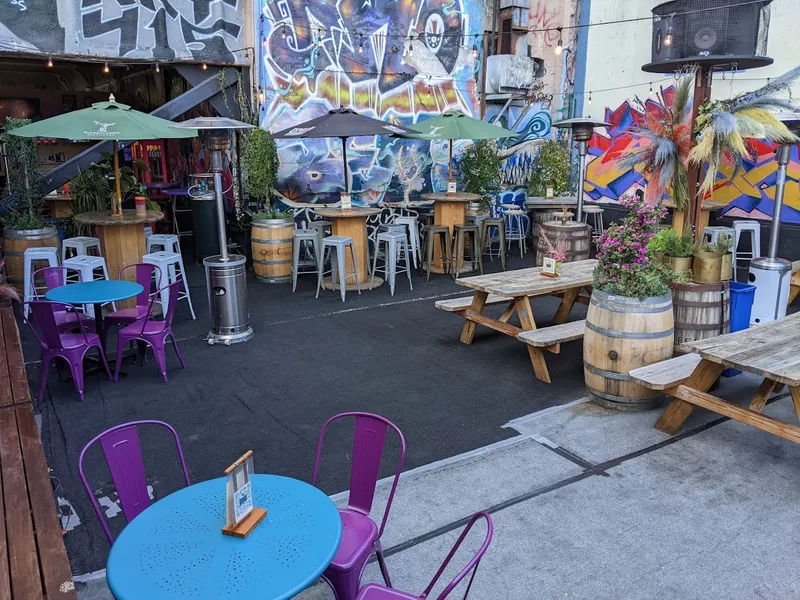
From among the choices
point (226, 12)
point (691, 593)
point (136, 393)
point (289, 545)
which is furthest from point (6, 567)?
point (226, 12)

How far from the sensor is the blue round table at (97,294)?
196 inches

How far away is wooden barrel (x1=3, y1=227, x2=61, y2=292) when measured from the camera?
751cm

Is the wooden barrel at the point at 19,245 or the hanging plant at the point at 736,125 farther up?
the hanging plant at the point at 736,125

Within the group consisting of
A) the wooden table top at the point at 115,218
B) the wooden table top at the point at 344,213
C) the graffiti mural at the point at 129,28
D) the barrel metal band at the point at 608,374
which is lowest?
the barrel metal band at the point at 608,374

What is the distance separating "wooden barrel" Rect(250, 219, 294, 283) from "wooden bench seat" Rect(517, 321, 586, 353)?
4.40 m

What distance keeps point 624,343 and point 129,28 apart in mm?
→ 7610

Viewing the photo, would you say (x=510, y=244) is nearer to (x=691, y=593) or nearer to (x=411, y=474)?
(x=411, y=474)

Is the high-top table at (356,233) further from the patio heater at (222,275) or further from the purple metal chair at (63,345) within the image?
the purple metal chair at (63,345)

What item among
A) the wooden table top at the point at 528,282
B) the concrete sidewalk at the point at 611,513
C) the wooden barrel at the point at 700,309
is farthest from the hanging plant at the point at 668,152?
the concrete sidewalk at the point at 611,513

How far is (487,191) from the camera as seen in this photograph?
1058cm

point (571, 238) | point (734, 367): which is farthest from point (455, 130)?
point (734, 367)

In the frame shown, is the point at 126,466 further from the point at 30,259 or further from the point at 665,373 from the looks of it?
the point at 30,259

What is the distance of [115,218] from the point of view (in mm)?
6977

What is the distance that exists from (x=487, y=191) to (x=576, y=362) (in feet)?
17.4
